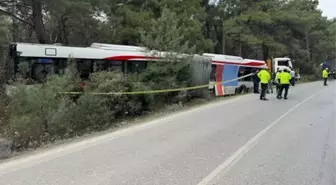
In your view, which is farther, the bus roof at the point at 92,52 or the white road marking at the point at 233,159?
the bus roof at the point at 92,52

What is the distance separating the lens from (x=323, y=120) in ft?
38.8

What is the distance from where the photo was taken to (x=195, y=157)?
701cm

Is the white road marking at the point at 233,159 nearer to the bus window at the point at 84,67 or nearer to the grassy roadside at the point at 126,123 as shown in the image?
the grassy roadside at the point at 126,123

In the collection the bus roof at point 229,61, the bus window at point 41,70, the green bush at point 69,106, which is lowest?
the green bush at point 69,106

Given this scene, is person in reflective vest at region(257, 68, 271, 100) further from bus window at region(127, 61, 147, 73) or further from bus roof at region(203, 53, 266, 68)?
bus roof at region(203, 53, 266, 68)

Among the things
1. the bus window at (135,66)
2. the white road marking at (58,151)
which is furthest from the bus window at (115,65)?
the white road marking at (58,151)

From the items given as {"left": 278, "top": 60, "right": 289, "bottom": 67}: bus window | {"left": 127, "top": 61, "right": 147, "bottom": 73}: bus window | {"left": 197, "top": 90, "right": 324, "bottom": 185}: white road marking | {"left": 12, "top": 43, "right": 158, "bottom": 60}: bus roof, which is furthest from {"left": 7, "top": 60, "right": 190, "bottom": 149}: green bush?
{"left": 278, "top": 60, "right": 289, "bottom": 67}: bus window

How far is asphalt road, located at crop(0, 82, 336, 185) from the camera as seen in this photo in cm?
573

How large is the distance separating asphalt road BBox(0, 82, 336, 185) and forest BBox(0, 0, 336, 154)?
2.02m

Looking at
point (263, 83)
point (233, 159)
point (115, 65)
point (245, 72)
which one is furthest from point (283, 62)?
point (233, 159)

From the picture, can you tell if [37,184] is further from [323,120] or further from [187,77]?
[187,77]

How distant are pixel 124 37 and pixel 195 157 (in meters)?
29.9

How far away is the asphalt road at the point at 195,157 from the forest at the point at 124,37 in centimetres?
202

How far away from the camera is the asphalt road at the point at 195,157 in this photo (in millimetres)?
5734
